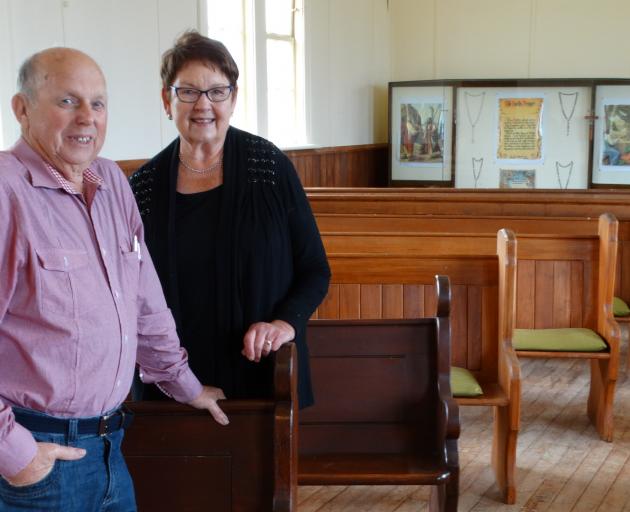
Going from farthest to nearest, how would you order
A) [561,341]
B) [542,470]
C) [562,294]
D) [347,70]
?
[347,70]
[562,294]
[561,341]
[542,470]

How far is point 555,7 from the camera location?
38.0ft

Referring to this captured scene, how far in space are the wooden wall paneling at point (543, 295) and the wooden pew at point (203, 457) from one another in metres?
2.58

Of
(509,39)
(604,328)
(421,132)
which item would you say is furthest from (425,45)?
(604,328)

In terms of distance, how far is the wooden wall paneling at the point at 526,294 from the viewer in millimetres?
4281

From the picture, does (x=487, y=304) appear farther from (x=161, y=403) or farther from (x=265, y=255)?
(x=161, y=403)

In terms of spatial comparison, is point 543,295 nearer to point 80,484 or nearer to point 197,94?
point 197,94

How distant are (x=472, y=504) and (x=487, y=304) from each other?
32.3 inches

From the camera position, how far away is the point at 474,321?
3715 mm

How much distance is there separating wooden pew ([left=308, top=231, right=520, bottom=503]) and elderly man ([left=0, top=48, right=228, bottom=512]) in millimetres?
2111

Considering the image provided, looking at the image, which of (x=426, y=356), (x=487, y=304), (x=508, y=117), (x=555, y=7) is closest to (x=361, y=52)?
(x=508, y=117)

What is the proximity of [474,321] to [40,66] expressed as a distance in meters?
2.52

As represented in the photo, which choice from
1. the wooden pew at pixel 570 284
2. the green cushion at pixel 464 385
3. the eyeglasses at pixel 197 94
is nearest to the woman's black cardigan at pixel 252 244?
the eyeglasses at pixel 197 94

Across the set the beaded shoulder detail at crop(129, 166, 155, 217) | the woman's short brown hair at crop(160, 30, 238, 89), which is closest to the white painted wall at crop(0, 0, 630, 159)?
the beaded shoulder detail at crop(129, 166, 155, 217)

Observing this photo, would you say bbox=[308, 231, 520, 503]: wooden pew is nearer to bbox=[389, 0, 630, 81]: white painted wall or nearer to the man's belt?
the man's belt
